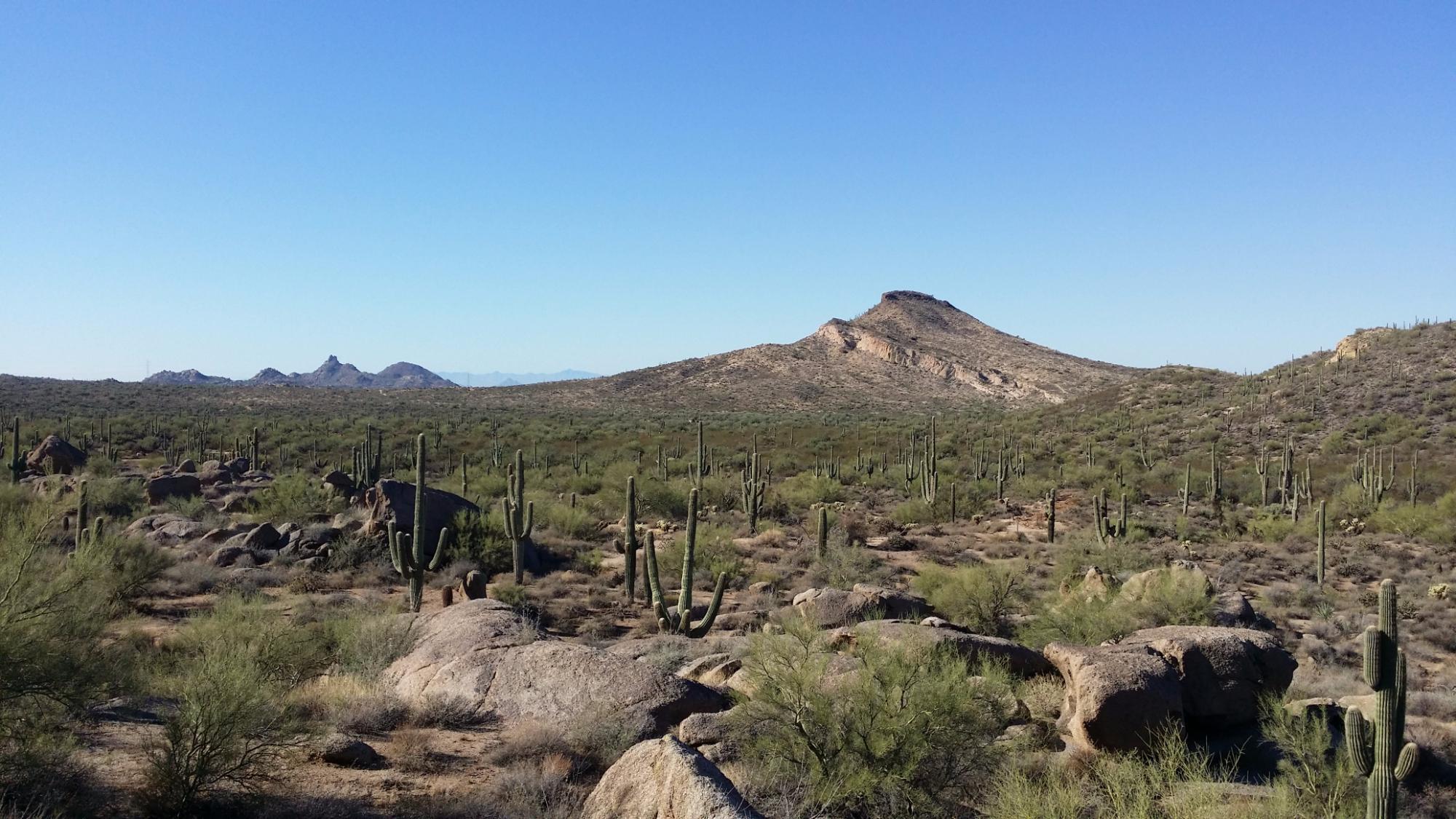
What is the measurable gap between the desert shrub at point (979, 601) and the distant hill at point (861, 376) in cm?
6898

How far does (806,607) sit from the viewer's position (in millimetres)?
13359

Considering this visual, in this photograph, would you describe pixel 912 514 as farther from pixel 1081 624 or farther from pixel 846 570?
pixel 1081 624

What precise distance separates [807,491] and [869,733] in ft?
85.9

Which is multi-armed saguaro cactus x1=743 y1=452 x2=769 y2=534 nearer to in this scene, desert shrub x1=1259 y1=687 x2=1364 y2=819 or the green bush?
the green bush

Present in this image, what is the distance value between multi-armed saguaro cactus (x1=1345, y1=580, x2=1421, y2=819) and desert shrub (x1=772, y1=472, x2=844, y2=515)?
23.6 m

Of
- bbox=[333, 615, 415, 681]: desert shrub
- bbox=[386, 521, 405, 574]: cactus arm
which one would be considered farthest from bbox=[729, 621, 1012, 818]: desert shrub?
bbox=[386, 521, 405, 574]: cactus arm

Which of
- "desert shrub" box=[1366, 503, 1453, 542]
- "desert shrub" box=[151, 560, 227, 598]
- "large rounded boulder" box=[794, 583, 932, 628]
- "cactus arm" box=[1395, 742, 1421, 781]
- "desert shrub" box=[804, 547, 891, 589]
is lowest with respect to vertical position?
"desert shrub" box=[151, 560, 227, 598]

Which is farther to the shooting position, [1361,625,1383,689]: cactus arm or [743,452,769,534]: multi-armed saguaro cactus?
[743,452,769,534]: multi-armed saguaro cactus

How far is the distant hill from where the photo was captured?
297 feet

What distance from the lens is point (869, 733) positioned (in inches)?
270

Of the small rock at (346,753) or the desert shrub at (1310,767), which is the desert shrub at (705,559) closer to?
the small rock at (346,753)

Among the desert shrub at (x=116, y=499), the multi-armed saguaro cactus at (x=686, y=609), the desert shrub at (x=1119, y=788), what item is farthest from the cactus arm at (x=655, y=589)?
the desert shrub at (x=116, y=499)

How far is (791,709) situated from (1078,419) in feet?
165

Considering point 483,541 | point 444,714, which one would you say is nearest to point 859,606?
point 444,714
